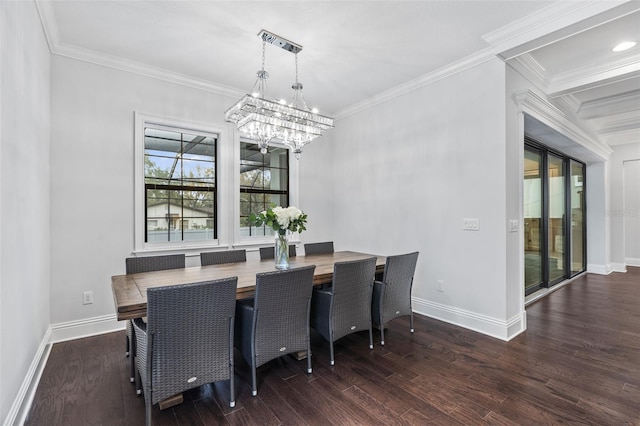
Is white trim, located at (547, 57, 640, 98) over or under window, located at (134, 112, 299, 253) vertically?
over

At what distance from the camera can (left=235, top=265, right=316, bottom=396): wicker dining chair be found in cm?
211

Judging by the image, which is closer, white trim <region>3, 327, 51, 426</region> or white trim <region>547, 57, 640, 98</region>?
white trim <region>3, 327, 51, 426</region>

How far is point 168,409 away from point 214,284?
0.93 m

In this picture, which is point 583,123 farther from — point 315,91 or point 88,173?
point 88,173

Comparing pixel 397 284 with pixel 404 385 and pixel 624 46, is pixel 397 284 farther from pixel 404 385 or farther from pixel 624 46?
pixel 624 46

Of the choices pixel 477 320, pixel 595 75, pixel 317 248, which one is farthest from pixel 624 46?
pixel 317 248

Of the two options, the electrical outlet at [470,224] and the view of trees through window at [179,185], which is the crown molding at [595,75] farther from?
the view of trees through window at [179,185]

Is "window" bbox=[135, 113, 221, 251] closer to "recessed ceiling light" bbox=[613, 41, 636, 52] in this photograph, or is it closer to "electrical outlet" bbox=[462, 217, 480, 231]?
"electrical outlet" bbox=[462, 217, 480, 231]

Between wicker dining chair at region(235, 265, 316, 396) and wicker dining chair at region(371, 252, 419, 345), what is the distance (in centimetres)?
82

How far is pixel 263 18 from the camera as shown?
103 inches

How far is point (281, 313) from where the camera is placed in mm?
2215

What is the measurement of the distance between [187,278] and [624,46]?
4.60 m

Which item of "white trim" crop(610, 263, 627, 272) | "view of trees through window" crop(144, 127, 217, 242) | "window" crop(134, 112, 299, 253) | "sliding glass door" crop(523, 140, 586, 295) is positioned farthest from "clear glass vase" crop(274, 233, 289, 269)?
"white trim" crop(610, 263, 627, 272)

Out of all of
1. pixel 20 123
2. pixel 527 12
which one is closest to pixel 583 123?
pixel 527 12
